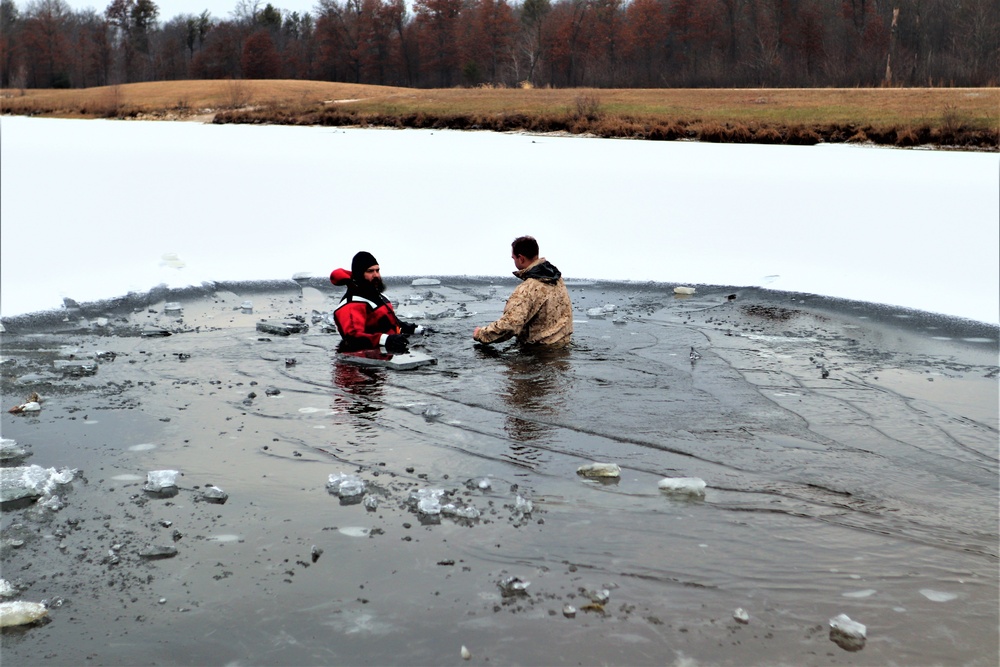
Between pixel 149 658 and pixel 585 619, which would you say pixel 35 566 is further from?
pixel 585 619

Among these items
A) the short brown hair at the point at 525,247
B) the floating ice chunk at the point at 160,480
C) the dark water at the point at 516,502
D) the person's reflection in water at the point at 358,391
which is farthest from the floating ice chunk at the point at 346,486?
the short brown hair at the point at 525,247

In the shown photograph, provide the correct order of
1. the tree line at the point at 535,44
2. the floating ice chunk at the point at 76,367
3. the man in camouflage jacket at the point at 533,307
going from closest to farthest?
the floating ice chunk at the point at 76,367
the man in camouflage jacket at the point at 533,307
the tree line at the point at 535,44

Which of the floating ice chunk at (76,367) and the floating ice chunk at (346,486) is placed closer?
the floating ice chunk at (346,486)

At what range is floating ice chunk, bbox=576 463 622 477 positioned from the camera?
A: 6250 mm

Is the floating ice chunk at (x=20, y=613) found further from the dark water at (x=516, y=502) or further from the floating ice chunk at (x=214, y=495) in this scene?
the floating ice chunk at (x=214, y=495)

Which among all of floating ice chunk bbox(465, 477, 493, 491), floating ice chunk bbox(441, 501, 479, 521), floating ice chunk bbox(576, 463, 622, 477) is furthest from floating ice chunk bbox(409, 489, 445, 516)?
floating ice chunk bbox(576, 463, 622, 477)

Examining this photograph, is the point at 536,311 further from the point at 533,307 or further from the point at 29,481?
the point at 29,481

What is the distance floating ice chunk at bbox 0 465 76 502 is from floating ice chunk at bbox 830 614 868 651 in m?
4.44

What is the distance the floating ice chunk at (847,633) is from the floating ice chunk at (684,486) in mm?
1608

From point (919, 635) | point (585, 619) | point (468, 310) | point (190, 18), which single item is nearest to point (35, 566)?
point (585, 619)

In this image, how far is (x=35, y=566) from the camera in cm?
488

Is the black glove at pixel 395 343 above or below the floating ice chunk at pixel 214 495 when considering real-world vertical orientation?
above

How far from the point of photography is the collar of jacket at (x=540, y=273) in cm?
940

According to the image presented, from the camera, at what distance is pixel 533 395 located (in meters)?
8.09
